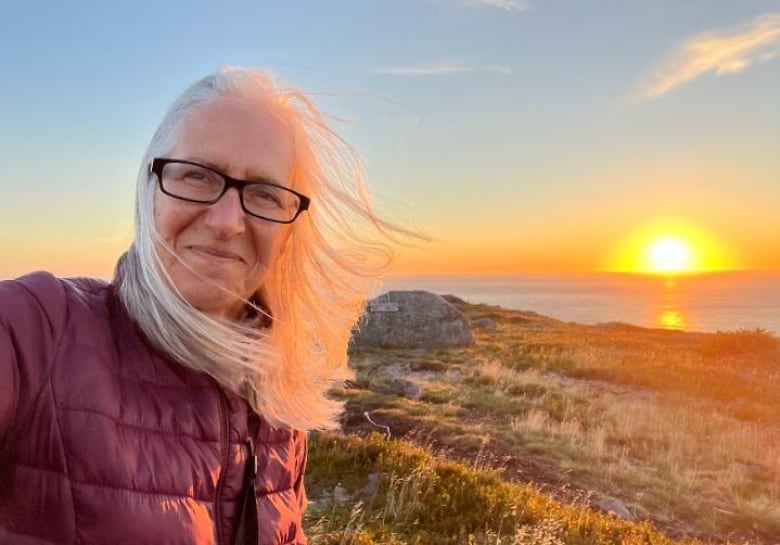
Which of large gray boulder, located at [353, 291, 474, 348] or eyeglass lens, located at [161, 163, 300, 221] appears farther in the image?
large gray boulder, located at [353, 291, 474, 348]

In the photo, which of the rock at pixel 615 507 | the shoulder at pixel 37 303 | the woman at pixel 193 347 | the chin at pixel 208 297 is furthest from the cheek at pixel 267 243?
the rock at pixel 615 507

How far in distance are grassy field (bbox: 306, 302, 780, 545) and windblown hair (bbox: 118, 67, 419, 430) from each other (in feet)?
7.82

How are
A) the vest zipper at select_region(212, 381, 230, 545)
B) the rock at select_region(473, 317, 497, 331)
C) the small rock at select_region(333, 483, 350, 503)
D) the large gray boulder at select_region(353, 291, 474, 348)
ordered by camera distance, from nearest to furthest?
the vest zipper at select_region(212, 381, 230, 545)
the small rock at select_region(333, 483, 350, 503)
the large gray boulder at select_region(353, 291, 474, 348)
the rock at select_region(473, 317, 497, 331)

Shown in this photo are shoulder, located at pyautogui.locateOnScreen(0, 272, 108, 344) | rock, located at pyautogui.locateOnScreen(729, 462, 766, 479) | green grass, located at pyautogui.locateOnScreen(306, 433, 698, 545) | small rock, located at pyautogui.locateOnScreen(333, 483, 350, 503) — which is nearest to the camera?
shoulder, located at pyautogui.locateOnScreen(0, 272, 108, 344)

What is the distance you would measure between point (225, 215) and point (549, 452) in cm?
871

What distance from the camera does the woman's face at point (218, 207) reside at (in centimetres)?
184

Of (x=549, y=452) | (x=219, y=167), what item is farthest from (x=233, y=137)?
(x=549, y=452)

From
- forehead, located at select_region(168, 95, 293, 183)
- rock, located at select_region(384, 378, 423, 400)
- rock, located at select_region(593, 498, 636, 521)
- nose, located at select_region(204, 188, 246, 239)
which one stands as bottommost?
rock, located at select_region(593, 498, 636, 521)

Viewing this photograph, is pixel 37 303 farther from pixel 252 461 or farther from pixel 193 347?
pixel 252 461

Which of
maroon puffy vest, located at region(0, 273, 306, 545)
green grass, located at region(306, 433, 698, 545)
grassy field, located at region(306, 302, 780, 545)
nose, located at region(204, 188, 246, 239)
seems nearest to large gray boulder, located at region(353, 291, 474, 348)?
grassy field, located at region(306, 302, 780, 545)

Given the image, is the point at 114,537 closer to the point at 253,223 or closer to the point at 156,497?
the point at 156,497

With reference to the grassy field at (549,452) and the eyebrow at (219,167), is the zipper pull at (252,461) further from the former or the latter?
the grassy field at (549,452)

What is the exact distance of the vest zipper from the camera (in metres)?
1.82

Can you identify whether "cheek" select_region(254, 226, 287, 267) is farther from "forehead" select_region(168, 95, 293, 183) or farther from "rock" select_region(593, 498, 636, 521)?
"rock" select_region(593, 498, 636, 521)
